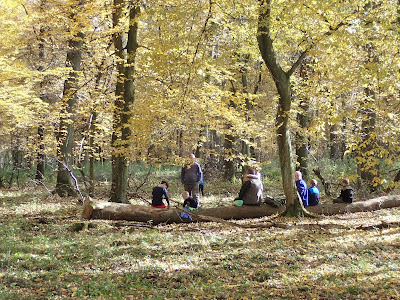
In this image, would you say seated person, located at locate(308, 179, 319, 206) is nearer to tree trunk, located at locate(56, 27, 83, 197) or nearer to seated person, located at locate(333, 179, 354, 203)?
seated person, located at locate(333, 179, 354, 203)

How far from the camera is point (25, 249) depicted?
711 cm

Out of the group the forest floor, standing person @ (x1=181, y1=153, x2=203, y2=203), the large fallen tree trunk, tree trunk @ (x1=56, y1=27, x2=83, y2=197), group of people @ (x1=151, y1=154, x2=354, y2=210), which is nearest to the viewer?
the forest floor

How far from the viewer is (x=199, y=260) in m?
6.67

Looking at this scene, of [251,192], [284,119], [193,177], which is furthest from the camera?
[193,177]

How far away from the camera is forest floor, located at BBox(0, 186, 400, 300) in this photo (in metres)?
5.18

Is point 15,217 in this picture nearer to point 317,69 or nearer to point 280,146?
point 280,146

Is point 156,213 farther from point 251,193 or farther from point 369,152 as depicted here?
point 369,152

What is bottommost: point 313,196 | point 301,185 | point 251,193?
point 313,196

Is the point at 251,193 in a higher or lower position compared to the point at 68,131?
lower

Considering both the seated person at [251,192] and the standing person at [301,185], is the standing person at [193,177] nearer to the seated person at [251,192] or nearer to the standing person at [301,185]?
the seated person at [251,192]

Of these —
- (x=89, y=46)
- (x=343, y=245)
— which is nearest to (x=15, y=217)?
(x=89, y=46)

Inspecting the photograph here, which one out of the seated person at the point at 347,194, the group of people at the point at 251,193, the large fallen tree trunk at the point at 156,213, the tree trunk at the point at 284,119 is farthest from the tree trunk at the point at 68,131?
the seated person at the point at 347,194

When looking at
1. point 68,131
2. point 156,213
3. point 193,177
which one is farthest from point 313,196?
point 68,131

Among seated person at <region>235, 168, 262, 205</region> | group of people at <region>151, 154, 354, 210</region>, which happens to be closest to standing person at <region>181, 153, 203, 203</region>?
group of people at <region>151, 154, 354, 210</region>
